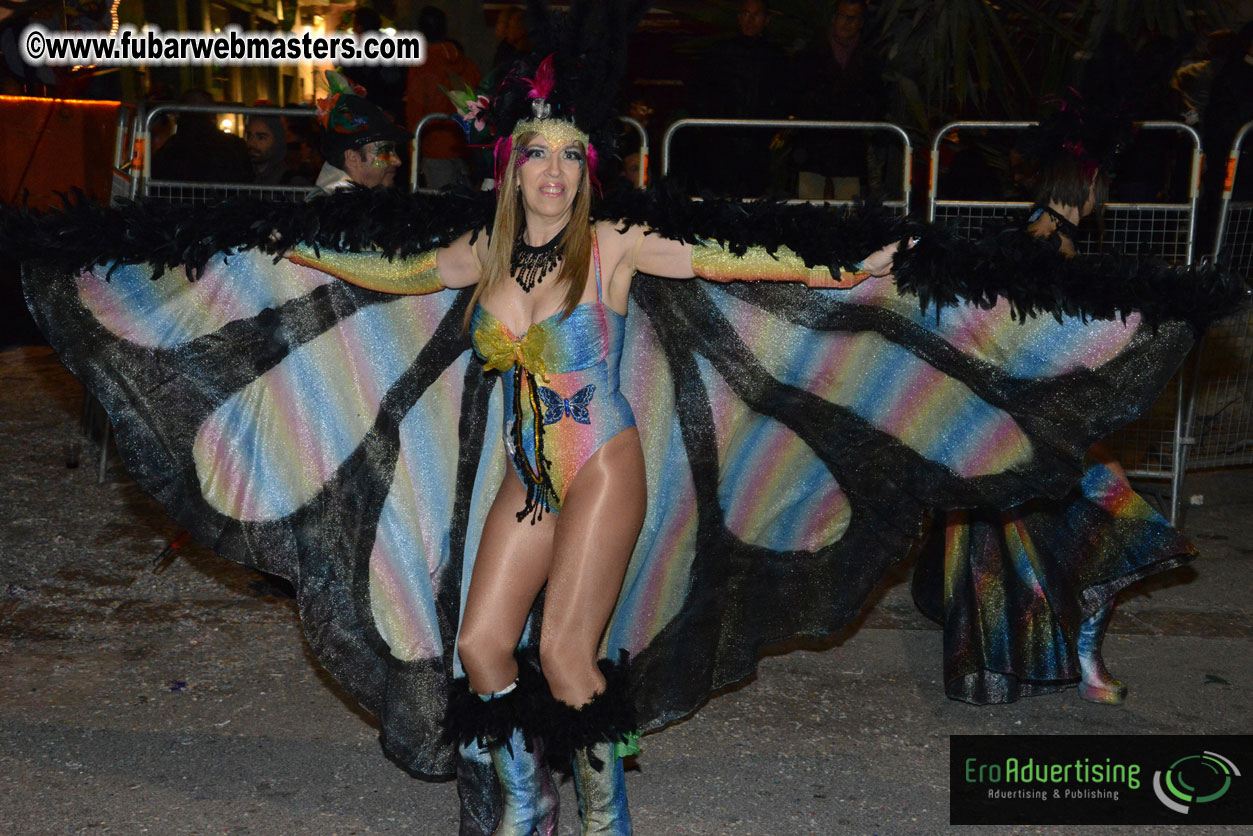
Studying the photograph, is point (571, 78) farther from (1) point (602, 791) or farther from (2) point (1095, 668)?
(2) point (1095, 668)

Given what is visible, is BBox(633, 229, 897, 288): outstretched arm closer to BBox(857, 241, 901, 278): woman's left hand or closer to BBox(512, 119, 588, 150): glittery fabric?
BBox(857, 241, 901, 278): woman's left hand

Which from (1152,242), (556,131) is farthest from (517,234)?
(1152,242)

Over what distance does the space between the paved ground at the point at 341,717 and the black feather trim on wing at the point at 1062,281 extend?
5.12 feet

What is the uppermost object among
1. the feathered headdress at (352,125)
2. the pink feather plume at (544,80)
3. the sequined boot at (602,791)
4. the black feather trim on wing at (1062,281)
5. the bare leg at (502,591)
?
the feathered headdress at (352,125)

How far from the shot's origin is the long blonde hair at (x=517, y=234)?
325cm

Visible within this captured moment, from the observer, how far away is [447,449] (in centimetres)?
372

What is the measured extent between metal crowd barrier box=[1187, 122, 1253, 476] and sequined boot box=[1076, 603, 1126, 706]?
245 centimetres

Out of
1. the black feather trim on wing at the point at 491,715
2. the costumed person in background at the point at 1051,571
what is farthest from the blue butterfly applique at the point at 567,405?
the costumed person in background at the point at 1051,571

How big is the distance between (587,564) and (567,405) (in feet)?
1.43

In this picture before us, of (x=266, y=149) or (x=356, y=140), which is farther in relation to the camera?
(x=266, y=149)

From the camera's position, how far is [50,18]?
11891 mm

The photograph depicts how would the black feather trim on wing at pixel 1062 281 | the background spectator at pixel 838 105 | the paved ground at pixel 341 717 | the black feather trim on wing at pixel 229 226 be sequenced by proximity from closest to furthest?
1. the black feather trim on wing at pixel 1062 281
2. the black feather trim on wing at pixel 229 226
3. the paved ground at pixel 341 717
4. the background spectator at pixel 838 105

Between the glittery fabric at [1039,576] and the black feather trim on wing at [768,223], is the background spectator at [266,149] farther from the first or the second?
the glittery fabric at [1039,576]

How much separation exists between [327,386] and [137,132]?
379 centimetres
